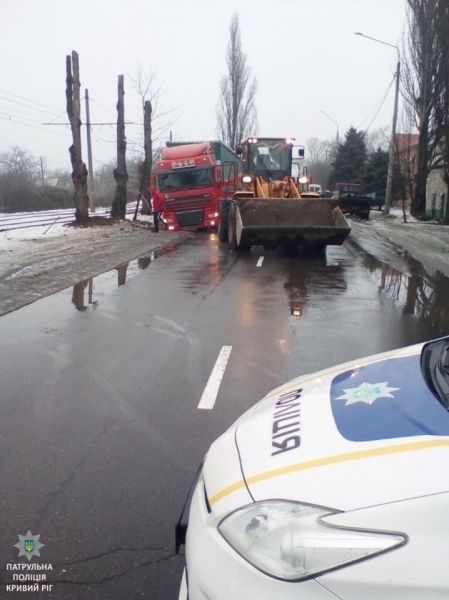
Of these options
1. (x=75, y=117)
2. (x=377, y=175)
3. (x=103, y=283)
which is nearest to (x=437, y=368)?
(x=103, y=283)

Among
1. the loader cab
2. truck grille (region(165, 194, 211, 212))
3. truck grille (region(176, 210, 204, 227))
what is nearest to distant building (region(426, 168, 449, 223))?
truck grille (region(176, 210, 204, 227))

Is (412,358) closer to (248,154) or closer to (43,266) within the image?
(43,266)

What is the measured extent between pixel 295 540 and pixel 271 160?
19136mm

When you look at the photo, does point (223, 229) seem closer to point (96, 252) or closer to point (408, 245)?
point (96, 252)

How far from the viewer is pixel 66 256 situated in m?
15.3

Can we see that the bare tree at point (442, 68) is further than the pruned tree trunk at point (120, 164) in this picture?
Yes

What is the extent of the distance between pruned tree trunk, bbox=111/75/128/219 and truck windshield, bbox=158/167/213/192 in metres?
5.71

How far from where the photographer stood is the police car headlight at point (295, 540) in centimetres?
167

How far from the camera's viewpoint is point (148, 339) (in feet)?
23.1

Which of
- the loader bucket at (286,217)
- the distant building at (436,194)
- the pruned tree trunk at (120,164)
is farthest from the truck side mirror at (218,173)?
the distant building at (436,194)

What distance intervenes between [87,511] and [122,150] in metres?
26.7

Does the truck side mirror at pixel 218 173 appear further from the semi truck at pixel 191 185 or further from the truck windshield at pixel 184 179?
the truck windshield at pixel 184 179

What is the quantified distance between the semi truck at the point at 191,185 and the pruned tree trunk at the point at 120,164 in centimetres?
518

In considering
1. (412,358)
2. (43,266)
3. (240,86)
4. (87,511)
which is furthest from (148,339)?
(240,86)
